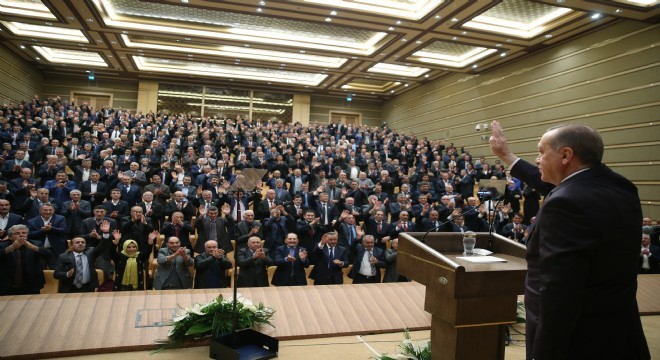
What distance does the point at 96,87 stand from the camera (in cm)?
1666

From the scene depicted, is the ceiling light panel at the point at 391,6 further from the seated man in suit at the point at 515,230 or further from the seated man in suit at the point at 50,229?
the seated man in suit at the point at 50,229

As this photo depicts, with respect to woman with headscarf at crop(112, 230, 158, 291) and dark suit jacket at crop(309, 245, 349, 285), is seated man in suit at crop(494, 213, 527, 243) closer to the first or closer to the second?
dark suit jacket at crop(309, 245, 349, 285)

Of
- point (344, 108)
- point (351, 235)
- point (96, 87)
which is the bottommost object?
point (351, 235)

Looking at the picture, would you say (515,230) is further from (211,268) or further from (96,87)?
(96,87)

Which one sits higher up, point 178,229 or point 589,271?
point 589,271

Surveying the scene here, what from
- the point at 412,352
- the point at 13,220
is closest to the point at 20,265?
the point at 13,220

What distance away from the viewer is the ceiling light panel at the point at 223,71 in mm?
15133

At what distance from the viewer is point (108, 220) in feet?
16.7

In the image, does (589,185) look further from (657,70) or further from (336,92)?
(336,92)

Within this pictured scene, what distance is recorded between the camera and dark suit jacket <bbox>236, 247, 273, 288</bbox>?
4801 mm

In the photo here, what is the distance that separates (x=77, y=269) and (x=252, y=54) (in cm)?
1009

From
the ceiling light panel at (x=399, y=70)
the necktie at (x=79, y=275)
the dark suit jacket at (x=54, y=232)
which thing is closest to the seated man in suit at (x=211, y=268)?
the necktie at (x=79, y=275)

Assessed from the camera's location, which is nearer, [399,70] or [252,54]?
[252,54]

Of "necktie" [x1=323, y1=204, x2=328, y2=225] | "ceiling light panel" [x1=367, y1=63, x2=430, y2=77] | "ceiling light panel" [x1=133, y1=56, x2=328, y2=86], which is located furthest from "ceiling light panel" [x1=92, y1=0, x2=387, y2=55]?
"necktie" [x1=323, y1=204, x2=328, y2=225]
